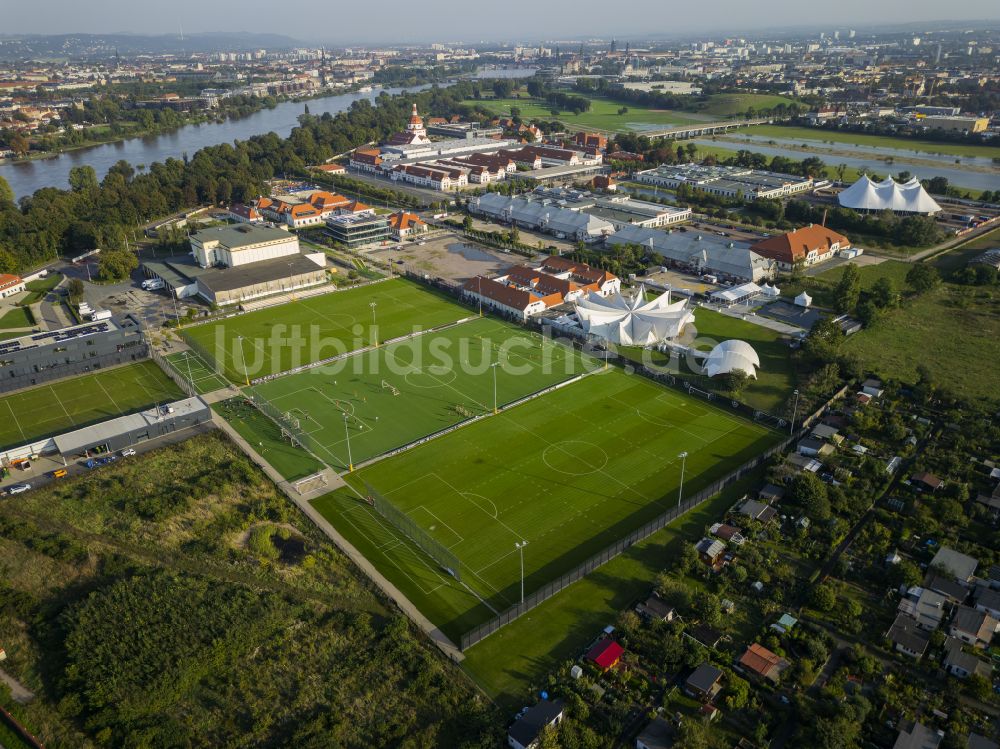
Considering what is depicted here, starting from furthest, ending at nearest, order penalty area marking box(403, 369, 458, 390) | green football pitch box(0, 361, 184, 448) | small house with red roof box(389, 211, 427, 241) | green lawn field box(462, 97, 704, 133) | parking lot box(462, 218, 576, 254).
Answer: green lawn field box(462, 97, 704, 133) < small house with red roof box(389, 211, 427, 241) < parking lot box(462, 218, 576, 254) < penalty area marking box(403, 369, 458, 390) < green football pitch box(0, 361, 184, 448)

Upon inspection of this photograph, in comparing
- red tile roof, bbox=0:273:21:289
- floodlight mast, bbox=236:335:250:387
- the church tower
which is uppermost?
the church tower

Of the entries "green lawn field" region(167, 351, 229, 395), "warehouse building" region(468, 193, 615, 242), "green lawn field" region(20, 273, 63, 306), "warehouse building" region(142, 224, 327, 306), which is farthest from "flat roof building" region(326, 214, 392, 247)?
"green lawn field" region(167, 351, 229, 395)

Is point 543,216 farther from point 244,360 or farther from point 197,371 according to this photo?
point 197,371

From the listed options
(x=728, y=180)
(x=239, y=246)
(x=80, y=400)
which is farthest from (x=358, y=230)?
(x=728, y=180)

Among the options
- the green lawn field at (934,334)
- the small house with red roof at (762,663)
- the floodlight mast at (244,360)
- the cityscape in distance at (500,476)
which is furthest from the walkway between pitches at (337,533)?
the green lawn field at (934,334)

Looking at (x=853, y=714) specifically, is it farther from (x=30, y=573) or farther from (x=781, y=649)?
(x=30, y=573)

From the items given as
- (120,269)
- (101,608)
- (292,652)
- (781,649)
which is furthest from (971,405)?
(120,269)

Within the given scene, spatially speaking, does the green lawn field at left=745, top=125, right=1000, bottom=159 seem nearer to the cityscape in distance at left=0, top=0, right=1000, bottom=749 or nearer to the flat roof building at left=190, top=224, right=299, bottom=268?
the cityscape in distance at left=0, top=0, right=1000, bottom=749
